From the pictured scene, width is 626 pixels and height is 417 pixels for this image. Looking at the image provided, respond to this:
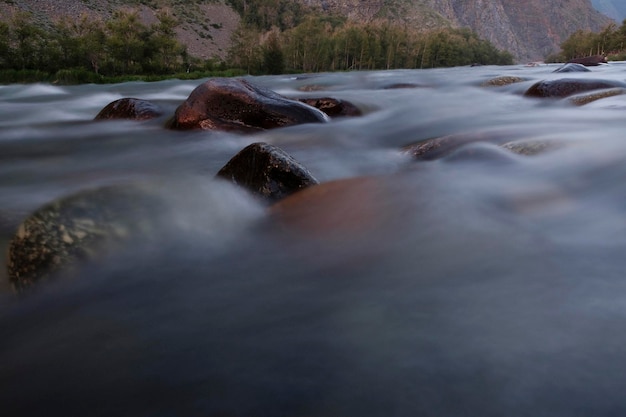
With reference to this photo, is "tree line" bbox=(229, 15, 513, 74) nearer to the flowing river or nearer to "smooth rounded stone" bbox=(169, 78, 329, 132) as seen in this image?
"smooth rounded stone" bbox=(169, 78, 329, 132)

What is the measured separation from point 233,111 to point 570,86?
6.86 m

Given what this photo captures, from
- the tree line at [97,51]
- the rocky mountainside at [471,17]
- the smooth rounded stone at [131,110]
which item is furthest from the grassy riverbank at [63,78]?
the rocky mountainside at [471,17]

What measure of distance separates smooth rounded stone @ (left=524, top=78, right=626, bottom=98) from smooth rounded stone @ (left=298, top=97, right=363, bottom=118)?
4116 millimetres

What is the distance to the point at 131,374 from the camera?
1733 millimetres

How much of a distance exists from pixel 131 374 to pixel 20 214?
2601mm

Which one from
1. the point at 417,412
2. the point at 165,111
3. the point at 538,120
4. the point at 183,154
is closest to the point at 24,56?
the point at 165,111

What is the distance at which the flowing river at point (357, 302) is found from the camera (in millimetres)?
1601

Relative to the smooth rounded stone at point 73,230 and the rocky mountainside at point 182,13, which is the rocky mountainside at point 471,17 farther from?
the smooth rounded stone at point 73,230

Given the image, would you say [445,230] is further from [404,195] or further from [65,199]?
[65,199]

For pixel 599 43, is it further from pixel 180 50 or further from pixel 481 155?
pixel 481 155

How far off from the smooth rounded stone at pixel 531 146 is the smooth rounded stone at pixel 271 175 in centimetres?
232

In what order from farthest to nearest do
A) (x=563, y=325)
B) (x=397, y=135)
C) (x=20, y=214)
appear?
(x=397, y=135), (x=20, y=214), (x=563, y=325)

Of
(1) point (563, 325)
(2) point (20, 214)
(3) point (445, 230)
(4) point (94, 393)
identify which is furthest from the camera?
(2) point (20, 214)

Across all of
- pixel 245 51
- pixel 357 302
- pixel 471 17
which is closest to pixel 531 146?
pixel 357 302
